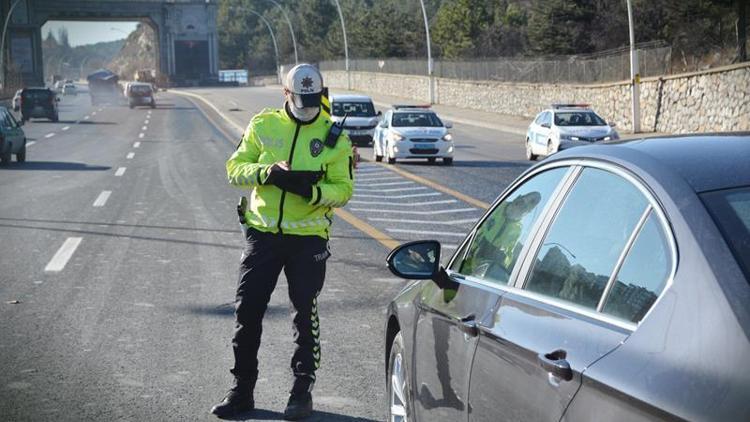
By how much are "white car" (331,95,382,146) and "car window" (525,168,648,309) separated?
35154 millimetres

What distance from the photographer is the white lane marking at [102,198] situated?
60.2 ft

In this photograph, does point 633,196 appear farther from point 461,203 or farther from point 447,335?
point 461,203

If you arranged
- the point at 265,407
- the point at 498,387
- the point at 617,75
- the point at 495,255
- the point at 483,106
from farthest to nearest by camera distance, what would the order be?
the point at 483,106
the point at 617,75
the point at 265,407
the point at 495,255
the point at 498,387

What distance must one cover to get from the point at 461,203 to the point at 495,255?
14143 millimetres

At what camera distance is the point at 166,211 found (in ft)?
57.2

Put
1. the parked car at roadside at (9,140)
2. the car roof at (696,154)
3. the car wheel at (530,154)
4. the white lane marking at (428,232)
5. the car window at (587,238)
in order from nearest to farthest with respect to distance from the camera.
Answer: the car roof at (696,154), the car window at (587,238), the white lane marking at (428,232), the parked car at roadside at (9,140), the car wheel at (530,154)

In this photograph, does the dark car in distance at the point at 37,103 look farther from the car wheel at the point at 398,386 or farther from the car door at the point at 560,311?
the car door at the point at 560,311

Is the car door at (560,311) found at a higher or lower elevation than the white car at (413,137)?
higher

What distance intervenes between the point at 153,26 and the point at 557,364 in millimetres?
140900

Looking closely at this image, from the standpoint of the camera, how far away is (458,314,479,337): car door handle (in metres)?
3.85

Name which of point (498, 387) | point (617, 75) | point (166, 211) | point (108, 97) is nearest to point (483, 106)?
point (617, 75)

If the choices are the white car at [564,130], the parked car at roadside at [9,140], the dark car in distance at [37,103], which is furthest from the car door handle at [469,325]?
the dark car in distance at [37,103]

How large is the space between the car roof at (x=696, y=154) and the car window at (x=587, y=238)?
0.09 metres

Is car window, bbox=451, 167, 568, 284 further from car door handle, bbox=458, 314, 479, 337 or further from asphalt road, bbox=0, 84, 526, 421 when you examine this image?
asphalt road, bbox=0, 84, 526, 421
